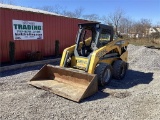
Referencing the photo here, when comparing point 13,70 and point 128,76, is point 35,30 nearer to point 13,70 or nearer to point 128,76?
point 13,70

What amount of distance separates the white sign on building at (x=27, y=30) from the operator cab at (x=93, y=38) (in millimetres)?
4212

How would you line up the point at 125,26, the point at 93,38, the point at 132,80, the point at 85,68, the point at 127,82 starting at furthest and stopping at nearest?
the point at 125,26, the point at 132,80, the point at 127,82, the point at 93,38, the point at 85,68

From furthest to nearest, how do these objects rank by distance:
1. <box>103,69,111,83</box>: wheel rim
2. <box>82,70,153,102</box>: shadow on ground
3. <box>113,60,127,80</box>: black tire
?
<box>113,60,127,80</box>: black tire < <box>103,69,111,83</box>: wheel rim < <box>82,70,153,102</box>: shadow on ground

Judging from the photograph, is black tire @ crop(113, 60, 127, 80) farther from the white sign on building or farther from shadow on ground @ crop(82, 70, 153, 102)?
the white sign on building

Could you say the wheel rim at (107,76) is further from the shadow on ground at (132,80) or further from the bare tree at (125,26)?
the bare tree at (125,26)

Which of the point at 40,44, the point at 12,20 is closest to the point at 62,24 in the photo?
the point at 40,44

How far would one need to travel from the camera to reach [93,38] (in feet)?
23.7

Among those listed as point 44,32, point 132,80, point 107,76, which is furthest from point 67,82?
point 44,32

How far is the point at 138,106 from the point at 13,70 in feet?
19.1

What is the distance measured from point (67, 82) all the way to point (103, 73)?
3.91ft

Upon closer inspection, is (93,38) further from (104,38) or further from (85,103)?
(85,103)

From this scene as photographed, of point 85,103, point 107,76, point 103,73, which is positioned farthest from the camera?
point 107,76

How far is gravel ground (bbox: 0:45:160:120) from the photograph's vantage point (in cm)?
445

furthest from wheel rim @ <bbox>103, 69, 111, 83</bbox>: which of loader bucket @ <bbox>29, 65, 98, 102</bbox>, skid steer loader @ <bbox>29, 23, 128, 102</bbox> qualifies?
loader bucket @ <bbox>29, 65, 98, 102</bbox>
